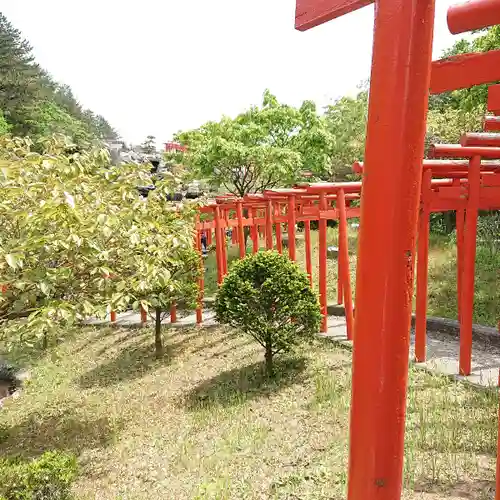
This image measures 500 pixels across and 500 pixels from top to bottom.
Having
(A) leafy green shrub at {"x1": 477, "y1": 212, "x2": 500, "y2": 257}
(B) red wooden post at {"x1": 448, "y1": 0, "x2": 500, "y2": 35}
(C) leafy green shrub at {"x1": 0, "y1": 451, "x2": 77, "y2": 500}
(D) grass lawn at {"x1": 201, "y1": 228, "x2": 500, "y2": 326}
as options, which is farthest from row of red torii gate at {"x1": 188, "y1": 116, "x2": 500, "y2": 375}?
(A) leafy green shrub at {"x1": 477, "y1": 212, "x2": 500, "y2": 257}

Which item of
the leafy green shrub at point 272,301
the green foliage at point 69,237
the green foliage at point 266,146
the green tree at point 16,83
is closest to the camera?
the green foliage at point 69,237

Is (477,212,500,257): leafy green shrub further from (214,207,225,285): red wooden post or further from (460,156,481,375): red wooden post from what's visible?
(460,156,481,375): red wooden post

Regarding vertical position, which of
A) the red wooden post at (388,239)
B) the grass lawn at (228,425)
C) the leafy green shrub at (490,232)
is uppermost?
the red wooden post at (388,239)

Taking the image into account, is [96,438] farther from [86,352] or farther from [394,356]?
[394,356]

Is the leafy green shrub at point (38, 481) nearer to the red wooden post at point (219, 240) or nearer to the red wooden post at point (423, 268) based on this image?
the red wooden post at point (423, 268)

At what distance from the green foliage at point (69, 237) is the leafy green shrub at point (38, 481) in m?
1.49

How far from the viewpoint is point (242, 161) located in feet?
62.6

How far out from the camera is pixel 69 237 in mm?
4121

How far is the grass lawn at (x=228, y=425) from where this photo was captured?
4781 millimetres

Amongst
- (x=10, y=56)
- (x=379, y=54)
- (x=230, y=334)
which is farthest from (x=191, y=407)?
(x=10, y=56)

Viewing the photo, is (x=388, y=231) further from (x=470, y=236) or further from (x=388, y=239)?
(x=470, y=236)

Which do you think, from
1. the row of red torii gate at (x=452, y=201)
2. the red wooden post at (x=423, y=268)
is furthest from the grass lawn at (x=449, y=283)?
the red wooden post at (x=423, y=268)

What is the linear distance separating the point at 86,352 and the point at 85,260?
328 inches

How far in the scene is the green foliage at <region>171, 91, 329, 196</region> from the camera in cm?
1858
